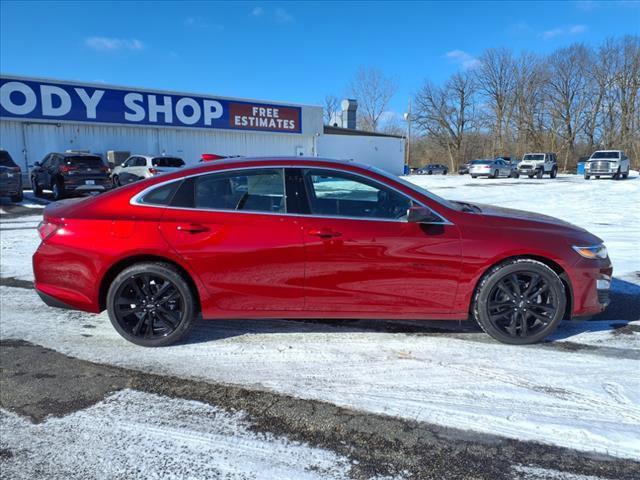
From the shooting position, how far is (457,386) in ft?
10.2

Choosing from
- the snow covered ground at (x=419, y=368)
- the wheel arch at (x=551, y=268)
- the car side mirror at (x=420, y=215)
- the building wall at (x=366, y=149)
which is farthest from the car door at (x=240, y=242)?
the building wall at (x=366, y=149)

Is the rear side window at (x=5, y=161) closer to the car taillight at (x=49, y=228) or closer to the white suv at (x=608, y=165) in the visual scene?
the car taillight at (x=49, y=228)

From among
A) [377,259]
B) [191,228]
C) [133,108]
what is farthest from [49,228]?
[133,108]

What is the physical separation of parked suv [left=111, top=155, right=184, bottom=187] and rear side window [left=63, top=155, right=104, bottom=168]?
1.71m

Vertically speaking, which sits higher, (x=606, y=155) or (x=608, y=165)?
(x=606, y=155)

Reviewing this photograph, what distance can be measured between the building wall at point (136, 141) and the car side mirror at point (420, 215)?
23.8m

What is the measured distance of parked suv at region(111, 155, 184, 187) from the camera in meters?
17.4

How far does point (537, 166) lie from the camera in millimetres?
34969

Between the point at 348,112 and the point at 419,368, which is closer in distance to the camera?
the point at 419,368

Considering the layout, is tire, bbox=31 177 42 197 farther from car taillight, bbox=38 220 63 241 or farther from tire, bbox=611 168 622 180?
tire, bbox=611 168 622 180

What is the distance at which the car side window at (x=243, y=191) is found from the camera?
3.69 meters

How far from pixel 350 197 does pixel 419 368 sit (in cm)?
151

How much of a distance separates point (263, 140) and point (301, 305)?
29086mm

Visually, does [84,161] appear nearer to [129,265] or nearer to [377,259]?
[129,265]
